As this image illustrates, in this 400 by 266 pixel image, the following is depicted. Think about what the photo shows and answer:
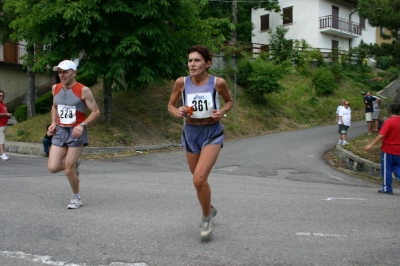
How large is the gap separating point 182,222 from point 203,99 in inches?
63.5

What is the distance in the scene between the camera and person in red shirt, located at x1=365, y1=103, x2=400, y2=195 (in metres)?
8.08

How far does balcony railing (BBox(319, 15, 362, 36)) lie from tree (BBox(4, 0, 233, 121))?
1025 inches

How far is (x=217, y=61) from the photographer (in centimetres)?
2677

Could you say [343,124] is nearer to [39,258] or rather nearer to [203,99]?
[203,99]

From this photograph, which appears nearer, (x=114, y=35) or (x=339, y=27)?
(x=114, y=35)

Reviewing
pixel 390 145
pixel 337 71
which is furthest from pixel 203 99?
pixel 337 71

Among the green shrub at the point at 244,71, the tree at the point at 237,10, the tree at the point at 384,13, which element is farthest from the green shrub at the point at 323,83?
the tree at the point at 384,13

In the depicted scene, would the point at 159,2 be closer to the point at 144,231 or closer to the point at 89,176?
the point at 89,176

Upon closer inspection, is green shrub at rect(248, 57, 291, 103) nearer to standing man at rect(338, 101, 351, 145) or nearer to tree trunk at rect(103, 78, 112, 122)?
standing man at rect(338, 101, 351, 145)

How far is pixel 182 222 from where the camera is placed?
17.4 ft

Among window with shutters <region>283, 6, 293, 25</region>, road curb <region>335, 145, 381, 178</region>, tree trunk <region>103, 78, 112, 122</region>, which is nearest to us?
road curb <region>335, 145, 381, 178</region>

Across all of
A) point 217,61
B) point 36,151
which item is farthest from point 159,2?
point 217,61

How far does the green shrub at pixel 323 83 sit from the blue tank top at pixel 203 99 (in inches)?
1028

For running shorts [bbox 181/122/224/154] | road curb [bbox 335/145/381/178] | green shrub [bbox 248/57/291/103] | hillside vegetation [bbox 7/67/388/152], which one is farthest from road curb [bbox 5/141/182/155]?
green shrub [bbox 248/57/291/103]
